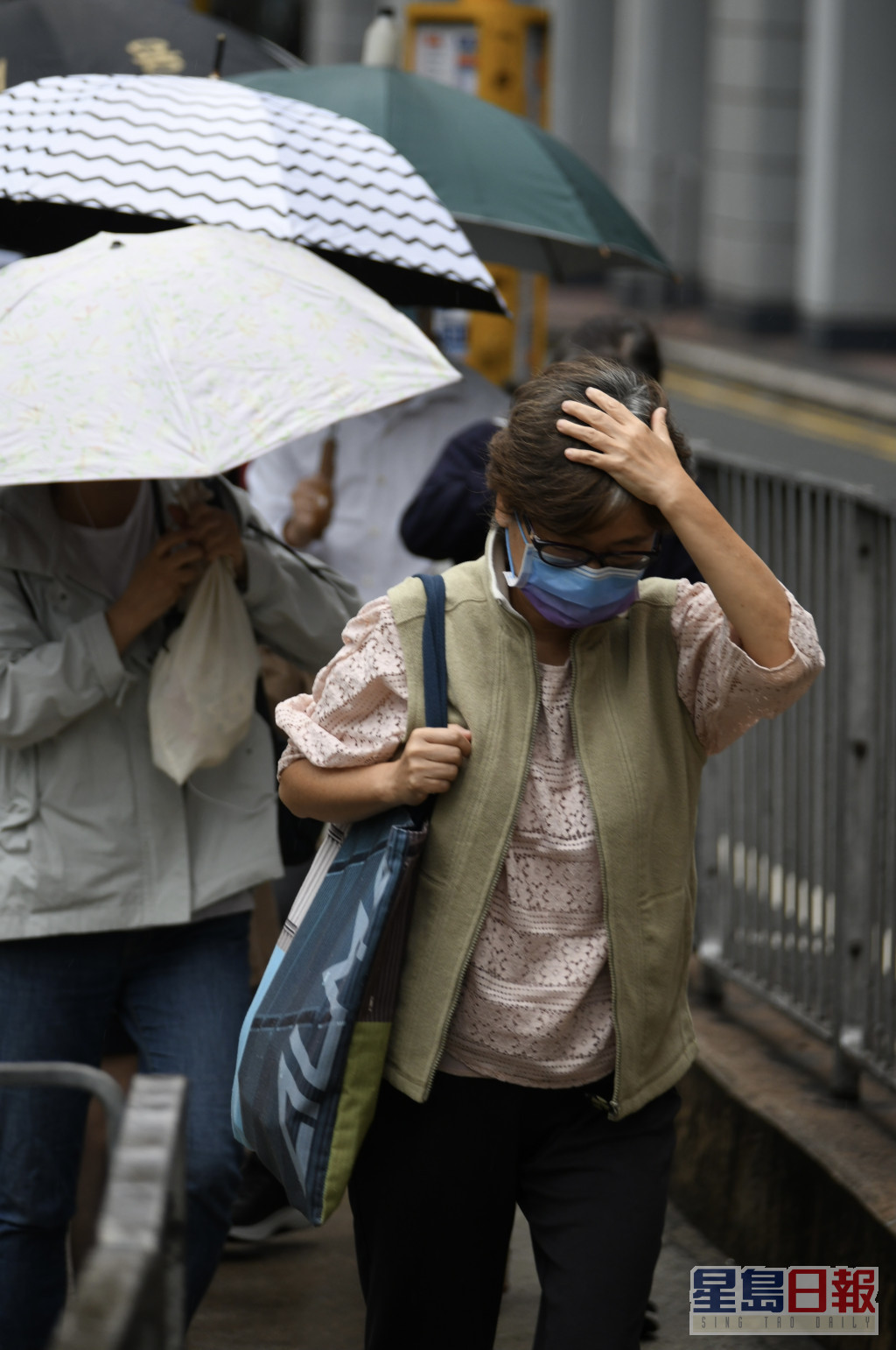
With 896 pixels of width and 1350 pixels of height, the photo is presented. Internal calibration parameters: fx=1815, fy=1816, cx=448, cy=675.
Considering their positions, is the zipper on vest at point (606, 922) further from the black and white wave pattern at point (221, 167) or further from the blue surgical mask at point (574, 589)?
Result: the black and white wave pattern at point (221, 167)

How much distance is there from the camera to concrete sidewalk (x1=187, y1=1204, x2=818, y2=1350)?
3.73m

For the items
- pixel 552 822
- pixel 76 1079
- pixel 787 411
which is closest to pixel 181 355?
pixel 552 822

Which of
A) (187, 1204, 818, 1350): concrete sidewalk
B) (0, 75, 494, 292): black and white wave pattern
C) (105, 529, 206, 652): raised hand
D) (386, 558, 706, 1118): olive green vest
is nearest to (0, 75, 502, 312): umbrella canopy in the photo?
(0, 75, 494, 292): black and white wave pattern

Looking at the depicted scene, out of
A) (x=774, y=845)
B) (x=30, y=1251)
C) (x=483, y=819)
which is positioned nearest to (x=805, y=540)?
(x=774, y=845)

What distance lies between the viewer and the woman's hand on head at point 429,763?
237 cm

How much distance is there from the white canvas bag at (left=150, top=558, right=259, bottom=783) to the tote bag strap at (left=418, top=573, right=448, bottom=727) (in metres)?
0.68

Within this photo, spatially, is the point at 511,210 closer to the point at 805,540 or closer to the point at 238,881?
the point at 805,540

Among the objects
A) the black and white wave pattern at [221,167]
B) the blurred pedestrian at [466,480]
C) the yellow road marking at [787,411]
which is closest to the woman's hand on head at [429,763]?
the black and white wave pattern at [221,167]

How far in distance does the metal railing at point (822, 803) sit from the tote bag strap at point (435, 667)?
1.62m

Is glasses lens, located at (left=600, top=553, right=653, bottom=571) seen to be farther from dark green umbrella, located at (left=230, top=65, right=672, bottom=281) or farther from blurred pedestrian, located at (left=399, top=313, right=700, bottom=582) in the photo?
dark green umbrella, located at (left=230, top=65, right=672, bottom=281)

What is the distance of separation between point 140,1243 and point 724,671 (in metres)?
1.35

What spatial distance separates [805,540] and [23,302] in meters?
1.97

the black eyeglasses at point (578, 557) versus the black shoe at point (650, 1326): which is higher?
the black eyeglasses at point (578, 557)

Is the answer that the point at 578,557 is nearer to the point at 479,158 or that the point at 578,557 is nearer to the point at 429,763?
the point at 429,763
